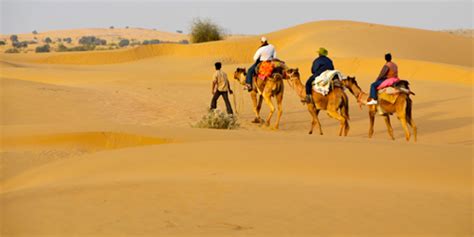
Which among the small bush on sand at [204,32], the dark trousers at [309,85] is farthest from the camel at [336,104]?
the small bush on sand at [204,32]

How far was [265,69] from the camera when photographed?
59.6ft

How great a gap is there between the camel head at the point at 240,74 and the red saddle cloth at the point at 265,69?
1.43 m

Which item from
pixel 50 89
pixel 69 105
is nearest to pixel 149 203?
pixel 69 105

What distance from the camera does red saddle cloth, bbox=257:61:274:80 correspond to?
18078mm

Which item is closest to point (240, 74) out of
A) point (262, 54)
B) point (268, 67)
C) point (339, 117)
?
point (262, 54)

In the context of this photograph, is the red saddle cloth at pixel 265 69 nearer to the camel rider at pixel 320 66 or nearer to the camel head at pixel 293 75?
the camel head at pixel 293 75

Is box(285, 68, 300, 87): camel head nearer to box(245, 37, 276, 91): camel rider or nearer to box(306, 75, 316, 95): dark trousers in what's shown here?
box(245, 37, 276, 91): camel rider

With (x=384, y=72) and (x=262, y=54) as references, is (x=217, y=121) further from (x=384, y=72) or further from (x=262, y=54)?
(x=384, y=72)

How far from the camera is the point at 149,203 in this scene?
6.25m

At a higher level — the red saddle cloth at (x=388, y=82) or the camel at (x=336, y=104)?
the red saddle cloth at (x=388, y=82)

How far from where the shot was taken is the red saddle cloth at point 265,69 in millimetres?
18078

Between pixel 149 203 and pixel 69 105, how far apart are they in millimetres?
15039

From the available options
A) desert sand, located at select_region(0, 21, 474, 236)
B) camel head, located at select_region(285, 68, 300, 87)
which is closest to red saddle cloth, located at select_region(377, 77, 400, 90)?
camel head, located at select_region(285, 68, 300, 87)

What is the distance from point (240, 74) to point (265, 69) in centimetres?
205
